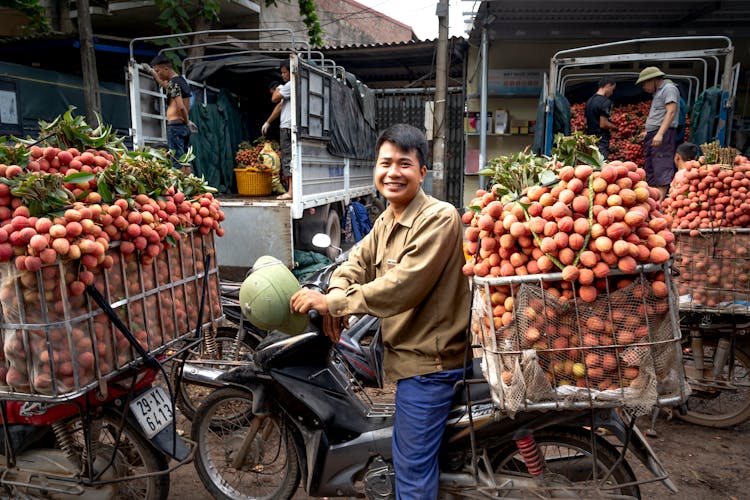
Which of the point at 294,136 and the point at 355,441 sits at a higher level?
the point at 294,136

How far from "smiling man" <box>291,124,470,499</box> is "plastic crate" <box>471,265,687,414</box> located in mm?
342

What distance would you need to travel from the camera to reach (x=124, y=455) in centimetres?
267

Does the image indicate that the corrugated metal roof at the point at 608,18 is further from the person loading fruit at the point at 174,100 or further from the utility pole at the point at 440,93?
the person loading fruit at the point at 174,100

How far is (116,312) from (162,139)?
244 inches

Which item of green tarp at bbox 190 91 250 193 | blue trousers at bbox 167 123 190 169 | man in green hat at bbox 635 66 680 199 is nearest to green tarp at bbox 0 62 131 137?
green tarp at bbox 190 91 250 193

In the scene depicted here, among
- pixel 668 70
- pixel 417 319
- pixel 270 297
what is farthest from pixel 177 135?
pixel 668 70

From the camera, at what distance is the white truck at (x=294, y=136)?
6.36 m

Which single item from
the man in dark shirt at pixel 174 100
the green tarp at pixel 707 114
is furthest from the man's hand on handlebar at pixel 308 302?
the green tarp at pixel 707 114

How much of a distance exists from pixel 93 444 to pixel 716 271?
3789 millimetres

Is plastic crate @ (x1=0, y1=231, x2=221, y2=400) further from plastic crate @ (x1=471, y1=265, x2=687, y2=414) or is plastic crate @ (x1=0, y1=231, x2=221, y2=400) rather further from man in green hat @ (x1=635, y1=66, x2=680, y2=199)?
man in green hat @ (x1=635, y1=66, x2=680, y2=199)

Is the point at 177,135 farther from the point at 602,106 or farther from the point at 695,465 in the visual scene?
the point at 695,465

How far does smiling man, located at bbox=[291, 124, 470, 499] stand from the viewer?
217 centimetres

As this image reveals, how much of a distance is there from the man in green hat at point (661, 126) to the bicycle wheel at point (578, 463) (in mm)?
5130

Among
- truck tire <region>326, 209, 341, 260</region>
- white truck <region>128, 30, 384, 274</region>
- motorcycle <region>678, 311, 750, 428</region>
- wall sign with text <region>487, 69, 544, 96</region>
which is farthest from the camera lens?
wall sign with text <region>487, 69, 544, 96</region>
